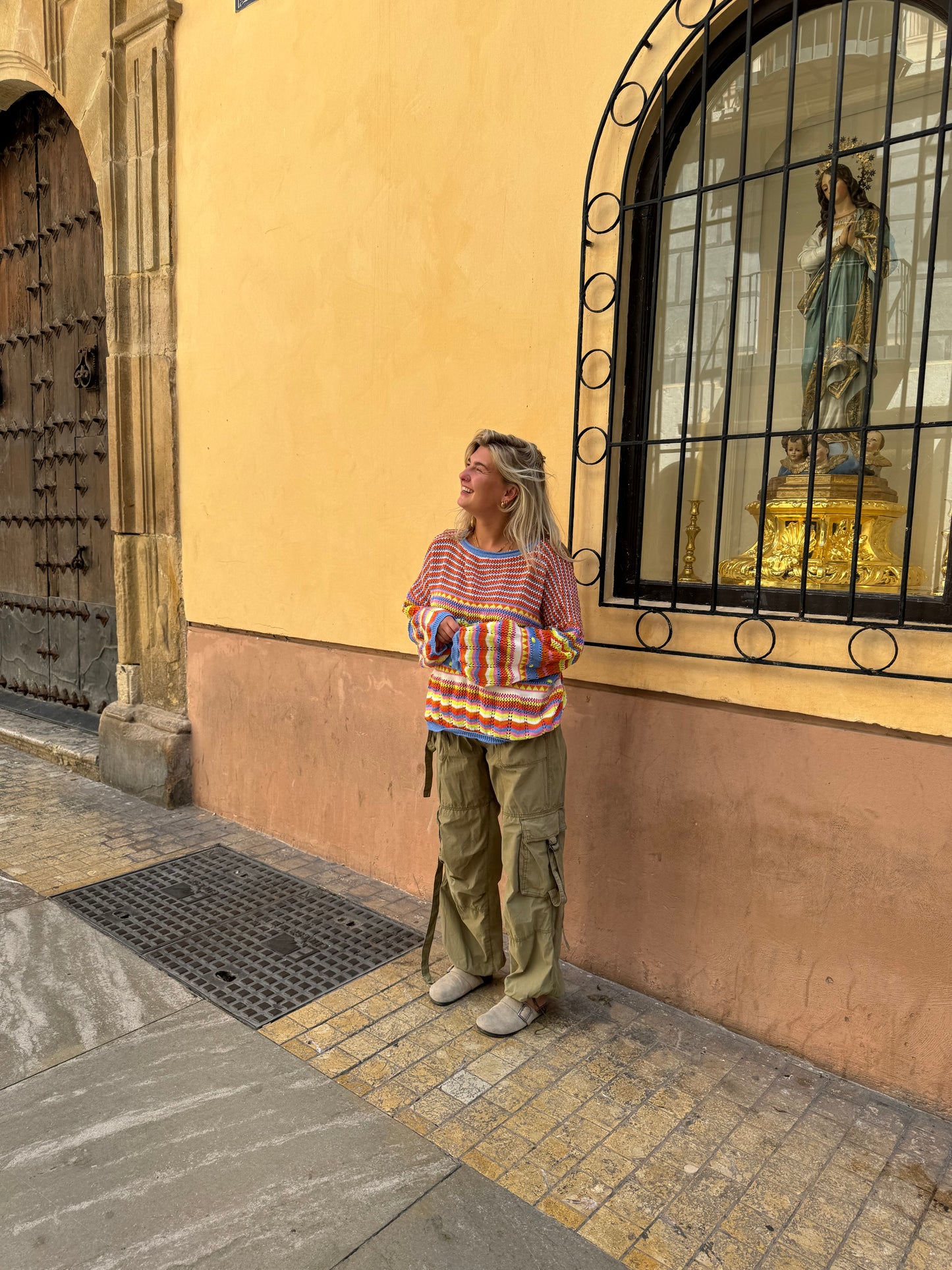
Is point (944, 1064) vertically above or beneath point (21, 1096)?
above

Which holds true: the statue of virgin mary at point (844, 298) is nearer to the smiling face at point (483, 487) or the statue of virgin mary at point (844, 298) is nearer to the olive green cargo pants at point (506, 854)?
the smiling face at point (483, 487)

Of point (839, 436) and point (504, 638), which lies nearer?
point (504, 638)

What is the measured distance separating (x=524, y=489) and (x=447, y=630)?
0.46 meters

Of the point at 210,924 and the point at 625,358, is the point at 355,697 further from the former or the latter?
the point at 625,358

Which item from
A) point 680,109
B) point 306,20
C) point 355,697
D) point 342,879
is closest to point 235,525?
point 355,697

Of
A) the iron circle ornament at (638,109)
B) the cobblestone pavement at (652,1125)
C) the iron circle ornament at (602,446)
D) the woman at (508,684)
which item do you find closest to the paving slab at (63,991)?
the cobblestone pavement at (652,1125)

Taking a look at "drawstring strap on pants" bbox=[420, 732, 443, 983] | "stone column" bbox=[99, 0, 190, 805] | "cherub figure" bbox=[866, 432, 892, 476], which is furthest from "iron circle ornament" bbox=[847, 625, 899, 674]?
"stone column" bbox=[99, 0, 190, 805]

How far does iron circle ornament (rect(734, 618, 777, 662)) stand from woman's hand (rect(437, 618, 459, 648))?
83 cm

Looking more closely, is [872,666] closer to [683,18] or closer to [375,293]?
[683,18]

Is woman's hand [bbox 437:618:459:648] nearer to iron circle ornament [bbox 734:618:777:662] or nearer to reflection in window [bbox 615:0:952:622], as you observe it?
reflection in window [bbox 615:0:952:622]

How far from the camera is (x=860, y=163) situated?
8.65ft

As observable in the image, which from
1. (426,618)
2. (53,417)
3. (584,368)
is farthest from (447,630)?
(53,417)

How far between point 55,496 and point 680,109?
4.80 metres

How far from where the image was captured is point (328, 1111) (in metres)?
2.34
